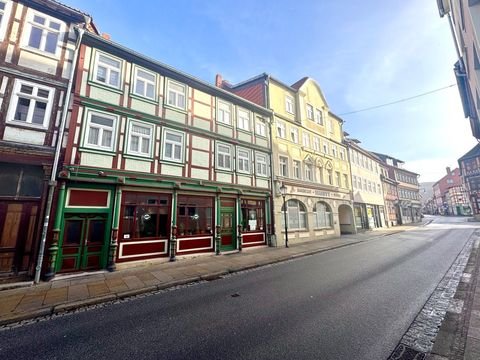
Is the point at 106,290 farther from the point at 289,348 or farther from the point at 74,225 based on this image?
the point at 289,348

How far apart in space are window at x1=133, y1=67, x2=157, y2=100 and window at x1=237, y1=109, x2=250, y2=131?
5944mm

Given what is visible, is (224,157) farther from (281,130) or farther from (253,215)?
(281,130)

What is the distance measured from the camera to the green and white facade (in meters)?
9.27

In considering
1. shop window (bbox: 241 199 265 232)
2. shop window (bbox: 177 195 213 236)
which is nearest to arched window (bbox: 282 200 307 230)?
shop window (bbox: 241 199 265 232)

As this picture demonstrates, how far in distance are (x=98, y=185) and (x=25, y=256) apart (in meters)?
3.39

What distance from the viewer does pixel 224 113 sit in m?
15.1

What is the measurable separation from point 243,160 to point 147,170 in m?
6.56

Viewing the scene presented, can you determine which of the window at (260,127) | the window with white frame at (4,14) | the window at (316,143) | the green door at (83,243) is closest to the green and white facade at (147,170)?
the green door at (83,243)

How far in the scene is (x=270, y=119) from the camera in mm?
17844

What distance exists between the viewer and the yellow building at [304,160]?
17703mm

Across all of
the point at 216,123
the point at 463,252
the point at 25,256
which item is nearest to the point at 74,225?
the point at 25,256

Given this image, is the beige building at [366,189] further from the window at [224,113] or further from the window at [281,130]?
the window at [224,113]

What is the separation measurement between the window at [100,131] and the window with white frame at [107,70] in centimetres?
176

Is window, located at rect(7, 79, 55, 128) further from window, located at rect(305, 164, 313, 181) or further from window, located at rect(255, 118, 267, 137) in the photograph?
window, located at rect(305, 164, 313, 181)
